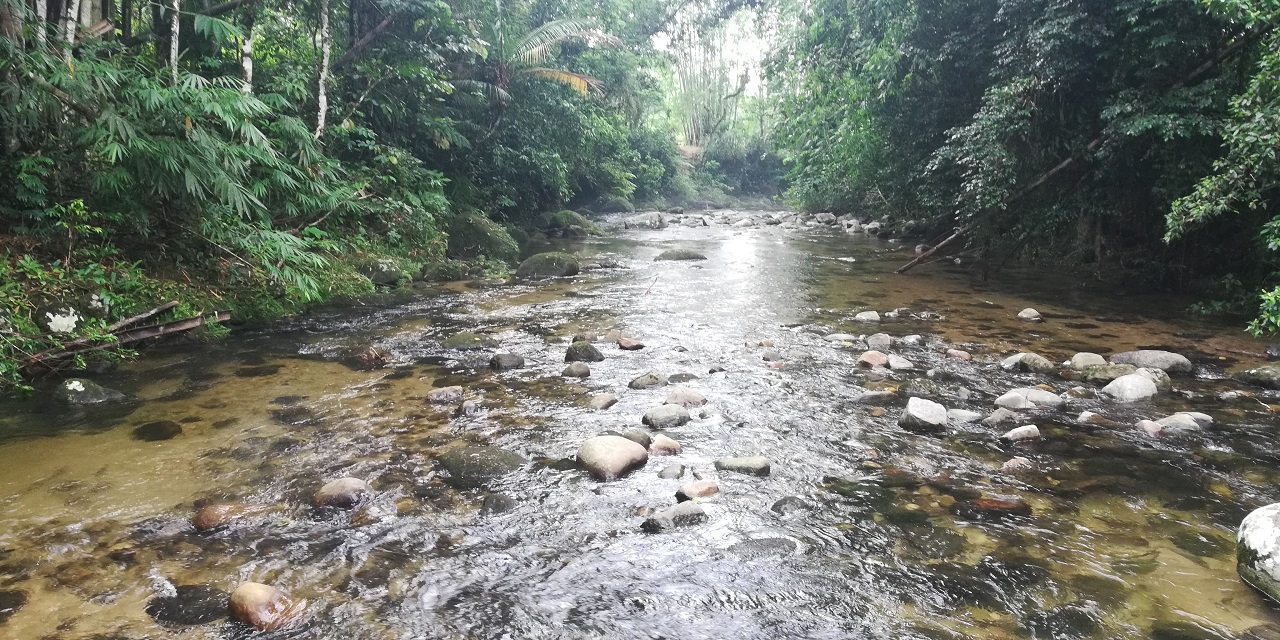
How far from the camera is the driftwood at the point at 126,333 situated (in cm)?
431

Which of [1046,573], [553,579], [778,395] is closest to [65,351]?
[553,579]

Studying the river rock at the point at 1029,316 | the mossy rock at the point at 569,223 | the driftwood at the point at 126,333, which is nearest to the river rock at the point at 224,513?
the driftwood at the point at 126,333

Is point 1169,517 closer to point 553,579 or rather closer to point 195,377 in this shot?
point 553,579

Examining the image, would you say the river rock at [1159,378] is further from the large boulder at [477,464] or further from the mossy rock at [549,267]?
the mossy rock at [549,267]

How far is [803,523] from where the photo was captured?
282 centimetres

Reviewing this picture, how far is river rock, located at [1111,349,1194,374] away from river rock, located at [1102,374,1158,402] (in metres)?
0.46

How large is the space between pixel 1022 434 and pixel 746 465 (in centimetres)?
155

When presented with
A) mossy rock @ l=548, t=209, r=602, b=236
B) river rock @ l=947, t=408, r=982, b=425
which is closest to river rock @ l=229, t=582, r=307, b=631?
river rock @ l=947, t=408, r=982, b=425

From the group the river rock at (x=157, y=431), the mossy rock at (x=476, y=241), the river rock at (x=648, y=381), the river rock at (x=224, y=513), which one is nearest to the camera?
the river rock at (x=224, y=513)

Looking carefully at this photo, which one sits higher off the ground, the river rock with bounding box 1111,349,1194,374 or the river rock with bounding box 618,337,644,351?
the river rock with bounding box 1111,349,1194,374

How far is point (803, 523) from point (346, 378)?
3.49 metres

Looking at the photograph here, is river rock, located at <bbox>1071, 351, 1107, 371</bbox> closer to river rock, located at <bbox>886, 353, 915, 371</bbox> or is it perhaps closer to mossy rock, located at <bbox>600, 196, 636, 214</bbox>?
river rock, located at <bbox>886, 353, 915, 371</bbox>

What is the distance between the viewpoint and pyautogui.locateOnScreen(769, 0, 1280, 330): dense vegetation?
5.48 m

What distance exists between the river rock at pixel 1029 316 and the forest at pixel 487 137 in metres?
1.40
